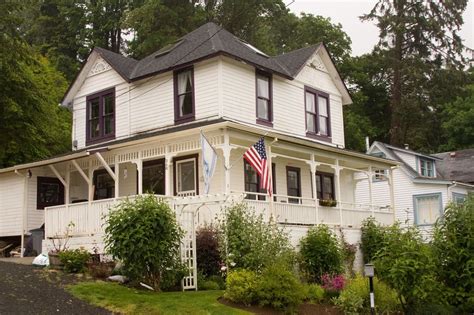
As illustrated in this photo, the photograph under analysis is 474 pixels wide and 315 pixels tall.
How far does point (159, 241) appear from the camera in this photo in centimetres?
1456

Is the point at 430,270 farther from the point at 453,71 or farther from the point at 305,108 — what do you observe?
the point at 453,71

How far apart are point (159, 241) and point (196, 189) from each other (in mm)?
7035

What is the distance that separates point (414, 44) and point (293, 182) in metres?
34.1

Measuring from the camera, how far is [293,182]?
24891 mm

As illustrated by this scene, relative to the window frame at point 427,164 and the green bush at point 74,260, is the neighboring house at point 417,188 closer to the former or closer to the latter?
the window frame at point 427,164

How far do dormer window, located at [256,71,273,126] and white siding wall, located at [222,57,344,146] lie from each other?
0.99 ft

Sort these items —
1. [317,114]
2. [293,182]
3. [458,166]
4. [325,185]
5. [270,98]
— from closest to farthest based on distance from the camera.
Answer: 1. [270,98]
2. [293,182]
3. [317,114]
4. [325,185]
5. [458,166]

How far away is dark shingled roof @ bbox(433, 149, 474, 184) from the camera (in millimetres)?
40594

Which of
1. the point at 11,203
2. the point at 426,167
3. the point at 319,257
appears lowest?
the point at 319,257

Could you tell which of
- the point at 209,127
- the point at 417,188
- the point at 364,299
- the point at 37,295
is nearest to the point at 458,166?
the point at 417,188

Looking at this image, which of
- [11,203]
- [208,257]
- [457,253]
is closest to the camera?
[457,253]

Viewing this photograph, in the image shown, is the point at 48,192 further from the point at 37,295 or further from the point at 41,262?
the point at 37,295

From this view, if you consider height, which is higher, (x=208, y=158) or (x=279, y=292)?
(x=208, y=158)

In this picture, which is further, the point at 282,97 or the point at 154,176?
the point at 282,97
